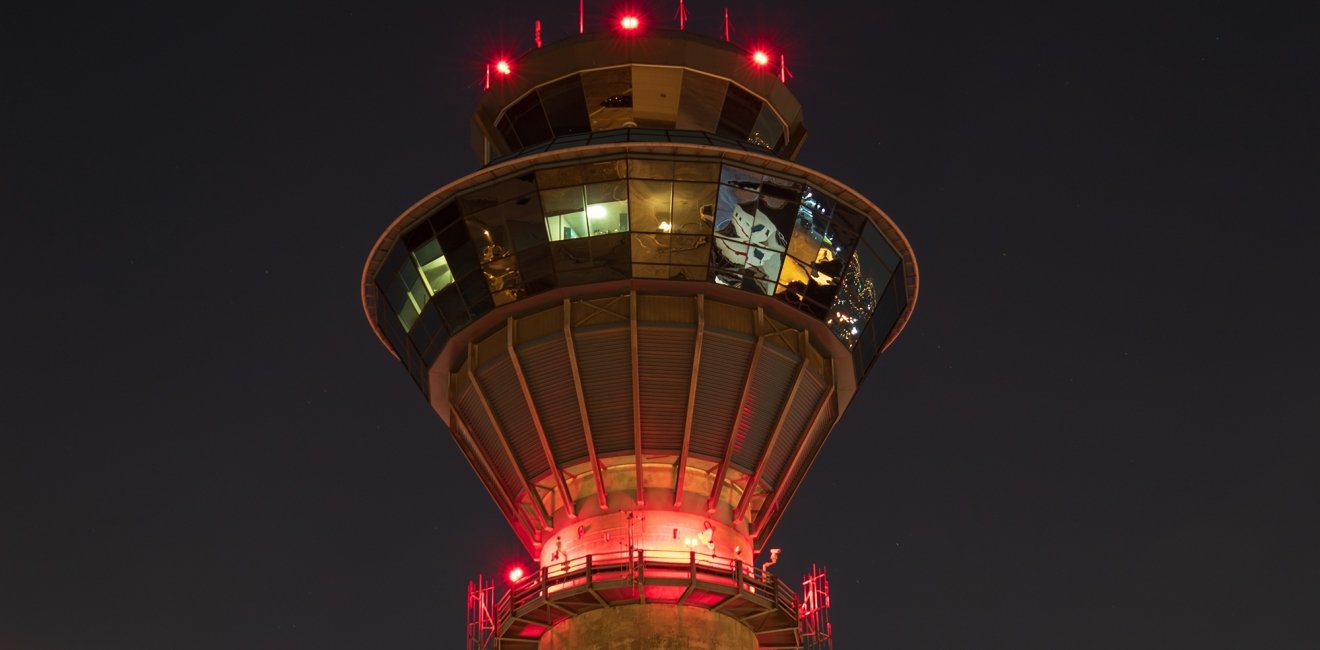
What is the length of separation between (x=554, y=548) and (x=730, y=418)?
24.1 ft

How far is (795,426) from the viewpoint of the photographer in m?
50.9

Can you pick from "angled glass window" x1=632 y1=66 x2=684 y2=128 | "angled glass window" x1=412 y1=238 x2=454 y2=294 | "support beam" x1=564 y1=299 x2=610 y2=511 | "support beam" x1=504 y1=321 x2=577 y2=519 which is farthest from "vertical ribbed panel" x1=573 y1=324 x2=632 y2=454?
"angled glass window" x1=632 y1=66 x2=684 y2=128

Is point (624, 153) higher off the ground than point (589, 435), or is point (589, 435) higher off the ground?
point (624, 153)

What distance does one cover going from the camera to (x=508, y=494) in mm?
51312

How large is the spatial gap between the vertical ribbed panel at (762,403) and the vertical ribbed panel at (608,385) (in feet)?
12.2

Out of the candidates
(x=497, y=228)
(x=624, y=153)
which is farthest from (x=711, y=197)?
(x=497, y=228)

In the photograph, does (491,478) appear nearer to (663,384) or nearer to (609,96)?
(663,384)

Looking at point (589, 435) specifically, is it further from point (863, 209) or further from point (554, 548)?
point (863, 209)

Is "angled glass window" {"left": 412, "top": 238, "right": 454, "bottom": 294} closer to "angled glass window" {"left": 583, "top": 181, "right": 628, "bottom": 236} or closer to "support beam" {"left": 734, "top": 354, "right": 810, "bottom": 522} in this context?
"angled glass window" {"left": 583, "top": 181, "right": 628, "bottom": 236}

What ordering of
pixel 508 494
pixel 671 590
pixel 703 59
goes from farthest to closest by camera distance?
1. pixel 703 59
2. pixel 508 494
3. pixel 671 590

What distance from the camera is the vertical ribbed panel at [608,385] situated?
48.6 metres

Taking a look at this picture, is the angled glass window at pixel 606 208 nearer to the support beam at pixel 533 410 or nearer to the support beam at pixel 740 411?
the support beam at pixel 533 410

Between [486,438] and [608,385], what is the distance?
512 centimetres

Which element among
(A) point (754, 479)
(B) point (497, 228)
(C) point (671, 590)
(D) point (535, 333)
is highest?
(B) point (497, 228)
